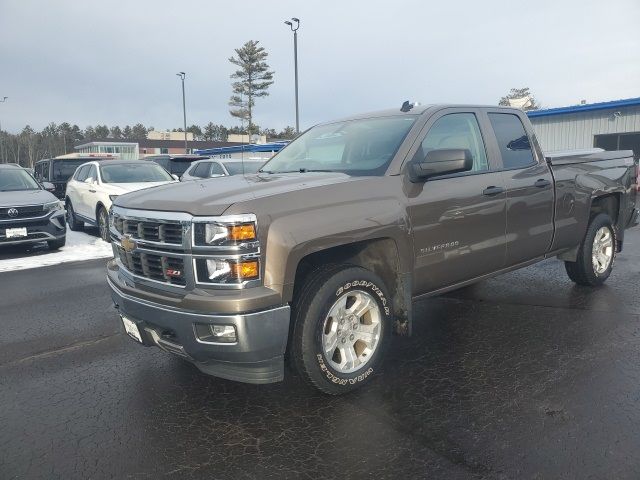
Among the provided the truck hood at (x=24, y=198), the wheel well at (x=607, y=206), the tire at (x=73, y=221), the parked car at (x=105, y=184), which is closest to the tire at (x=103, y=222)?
the parked car at (x=105, y=184)

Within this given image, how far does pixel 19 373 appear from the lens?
161 inches

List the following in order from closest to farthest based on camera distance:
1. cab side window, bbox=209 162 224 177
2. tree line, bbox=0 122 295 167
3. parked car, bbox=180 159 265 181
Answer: parked car, bbox=180 159 265 181 < cab side window, bbox=209 162 224 177 < tree line, bbox=0 122 295 167

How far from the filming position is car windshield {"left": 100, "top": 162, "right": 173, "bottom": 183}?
447 inches

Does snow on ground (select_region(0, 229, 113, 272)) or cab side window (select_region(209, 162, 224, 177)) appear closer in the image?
snow on ground (select_region(0, 229, 113, 272))

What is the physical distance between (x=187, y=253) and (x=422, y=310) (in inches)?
120

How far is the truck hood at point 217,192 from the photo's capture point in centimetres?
312

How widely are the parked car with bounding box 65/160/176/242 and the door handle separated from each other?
7785 mm

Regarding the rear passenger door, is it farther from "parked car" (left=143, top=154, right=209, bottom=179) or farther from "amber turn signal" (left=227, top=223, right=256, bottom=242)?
"parked car" (left=143, top=154, right=209, bottom=179)

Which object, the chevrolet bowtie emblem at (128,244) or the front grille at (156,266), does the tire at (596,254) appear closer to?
the front grille at (156,266)

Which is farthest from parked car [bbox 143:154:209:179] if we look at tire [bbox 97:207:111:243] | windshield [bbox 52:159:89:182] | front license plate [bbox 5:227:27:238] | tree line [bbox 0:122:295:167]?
tree line [bbox 0:122:295:167]

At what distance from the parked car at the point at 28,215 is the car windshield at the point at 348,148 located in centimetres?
623

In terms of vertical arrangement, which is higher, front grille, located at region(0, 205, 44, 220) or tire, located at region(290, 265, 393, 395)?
front grille, located at region(0, 205, 44, 220)

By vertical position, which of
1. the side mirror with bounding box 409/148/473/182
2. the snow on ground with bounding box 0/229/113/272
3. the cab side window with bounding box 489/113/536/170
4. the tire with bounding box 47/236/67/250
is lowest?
the snow on ground with bounding box 0/229/113/272

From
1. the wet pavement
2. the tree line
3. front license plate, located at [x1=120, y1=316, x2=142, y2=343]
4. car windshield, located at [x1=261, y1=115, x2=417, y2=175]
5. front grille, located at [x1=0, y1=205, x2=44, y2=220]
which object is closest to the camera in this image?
the wet pavement
